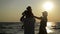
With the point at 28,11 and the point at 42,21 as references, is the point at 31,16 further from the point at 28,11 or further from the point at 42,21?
the point at 42,21

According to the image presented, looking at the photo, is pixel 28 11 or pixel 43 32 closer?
pixel 28 11

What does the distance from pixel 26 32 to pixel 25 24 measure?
343 millimetres

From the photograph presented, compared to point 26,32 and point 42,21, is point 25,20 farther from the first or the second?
point 42,21

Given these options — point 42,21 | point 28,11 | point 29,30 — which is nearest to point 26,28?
point 29,30

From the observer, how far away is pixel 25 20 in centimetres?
866

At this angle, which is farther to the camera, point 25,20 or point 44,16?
point 44,16

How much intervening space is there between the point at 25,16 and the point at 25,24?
42 centimetres

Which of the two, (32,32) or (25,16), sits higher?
(25,16)

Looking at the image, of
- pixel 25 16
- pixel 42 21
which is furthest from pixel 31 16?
pixel 42 21

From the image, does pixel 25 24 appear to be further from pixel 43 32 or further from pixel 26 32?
pixel 43 32

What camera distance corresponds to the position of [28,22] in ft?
28.4

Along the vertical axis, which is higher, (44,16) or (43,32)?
(44,16)

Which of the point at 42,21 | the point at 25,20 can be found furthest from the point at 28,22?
the point at 42,21

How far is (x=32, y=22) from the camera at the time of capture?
28.4ft
